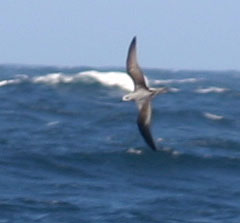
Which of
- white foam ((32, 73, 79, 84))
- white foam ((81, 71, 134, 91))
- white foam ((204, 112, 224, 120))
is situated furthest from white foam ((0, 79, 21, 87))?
white foam ((204, 112, 224, 120))

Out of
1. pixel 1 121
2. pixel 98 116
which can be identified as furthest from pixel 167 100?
pixel 1 121

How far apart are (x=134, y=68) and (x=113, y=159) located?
12.3 metres

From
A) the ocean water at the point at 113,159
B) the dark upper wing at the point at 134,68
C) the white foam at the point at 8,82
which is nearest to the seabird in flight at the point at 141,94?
the dark upper wing at the point at 134,68

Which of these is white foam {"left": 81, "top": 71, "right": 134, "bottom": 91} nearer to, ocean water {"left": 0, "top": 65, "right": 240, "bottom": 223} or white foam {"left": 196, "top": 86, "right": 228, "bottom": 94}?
white foam {"left": 196, "top": 86, "right": 228, "bottom": 94}

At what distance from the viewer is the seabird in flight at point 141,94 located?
20.3 m

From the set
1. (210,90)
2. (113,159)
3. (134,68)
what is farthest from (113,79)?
(134,68)

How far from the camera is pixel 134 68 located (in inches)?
818

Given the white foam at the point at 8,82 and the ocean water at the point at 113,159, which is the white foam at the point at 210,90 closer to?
the ocean water at the point at 113,159

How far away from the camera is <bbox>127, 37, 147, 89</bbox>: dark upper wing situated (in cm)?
2042

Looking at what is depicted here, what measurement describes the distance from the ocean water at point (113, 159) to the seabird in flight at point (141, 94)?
208 inches

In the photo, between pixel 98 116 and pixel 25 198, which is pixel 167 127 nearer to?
pixel 98 116

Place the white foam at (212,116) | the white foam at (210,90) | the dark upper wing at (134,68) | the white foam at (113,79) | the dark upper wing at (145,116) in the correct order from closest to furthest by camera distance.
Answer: the dark upper wing at (134,68), the dark upper wing at (145,116), the white foam at (212,116), the white foam at (210,90), the white foam at (113,79)

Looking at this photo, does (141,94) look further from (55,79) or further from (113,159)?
(55,79)

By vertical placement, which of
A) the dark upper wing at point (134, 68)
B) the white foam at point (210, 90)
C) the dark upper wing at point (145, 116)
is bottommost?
the white foam at point (210, 90)
